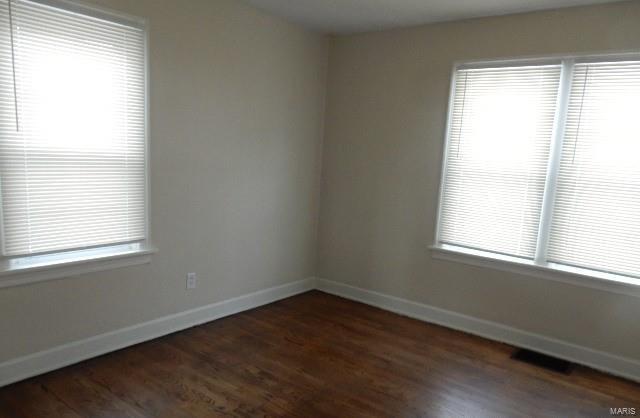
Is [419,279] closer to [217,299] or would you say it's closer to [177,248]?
[217,299]

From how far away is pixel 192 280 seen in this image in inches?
129

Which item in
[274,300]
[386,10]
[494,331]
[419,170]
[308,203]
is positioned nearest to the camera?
[386,10]

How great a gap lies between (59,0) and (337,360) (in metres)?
2.78

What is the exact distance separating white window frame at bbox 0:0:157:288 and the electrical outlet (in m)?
0.38

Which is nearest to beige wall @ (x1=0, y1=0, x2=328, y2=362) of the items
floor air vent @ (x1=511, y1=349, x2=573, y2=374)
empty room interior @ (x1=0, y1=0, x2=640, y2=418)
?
empty room interior @ (x1=0, y1=0, x2=640, y2=418)

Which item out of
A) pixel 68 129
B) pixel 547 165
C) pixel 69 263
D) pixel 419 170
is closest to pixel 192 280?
pixel 69 263

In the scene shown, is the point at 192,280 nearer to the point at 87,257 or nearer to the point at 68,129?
the point at 87,257

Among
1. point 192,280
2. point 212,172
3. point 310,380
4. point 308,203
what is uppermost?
point 212,172

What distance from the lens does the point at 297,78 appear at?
12.8 feet

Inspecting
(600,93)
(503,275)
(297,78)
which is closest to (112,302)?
(297,78)

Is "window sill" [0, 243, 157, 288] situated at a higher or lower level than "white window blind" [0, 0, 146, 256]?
lower

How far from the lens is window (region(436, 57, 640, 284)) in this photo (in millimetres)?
2859

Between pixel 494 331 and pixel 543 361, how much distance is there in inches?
16.6

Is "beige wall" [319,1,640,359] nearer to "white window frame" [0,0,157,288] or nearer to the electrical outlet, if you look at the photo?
the electrical outlet
